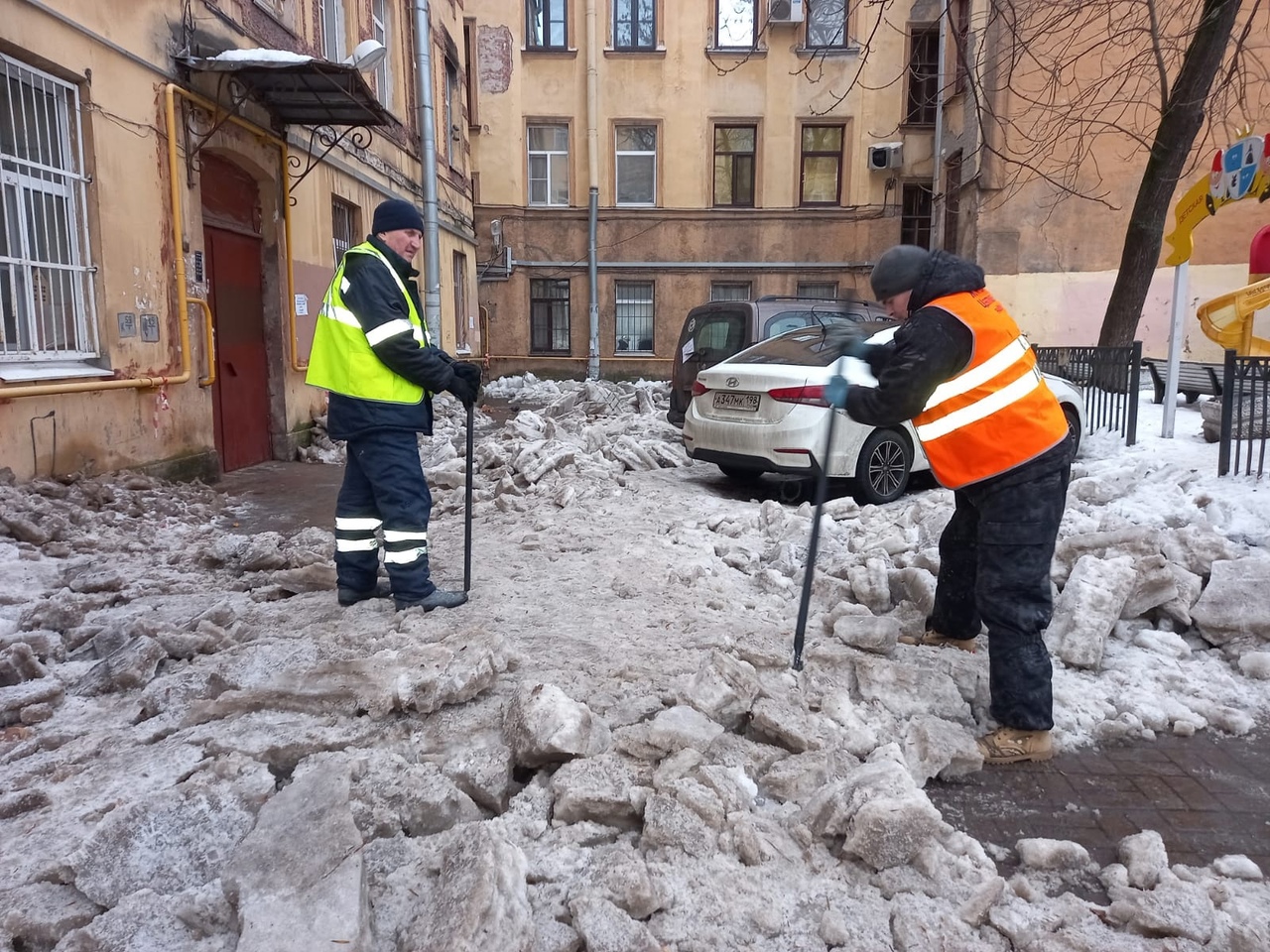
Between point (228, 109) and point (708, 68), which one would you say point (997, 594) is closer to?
point (228, 109)

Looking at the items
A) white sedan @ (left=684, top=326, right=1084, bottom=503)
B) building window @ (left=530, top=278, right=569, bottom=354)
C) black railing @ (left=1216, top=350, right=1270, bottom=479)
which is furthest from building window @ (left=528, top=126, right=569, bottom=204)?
black railing @ (left=1216, top=350, right=1270, bottom=479)

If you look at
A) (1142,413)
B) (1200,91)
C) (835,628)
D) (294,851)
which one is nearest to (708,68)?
(1200,91)

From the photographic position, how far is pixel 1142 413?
8727 mm

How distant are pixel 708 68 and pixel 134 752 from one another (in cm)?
2223

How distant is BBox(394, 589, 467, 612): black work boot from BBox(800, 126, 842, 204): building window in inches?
796

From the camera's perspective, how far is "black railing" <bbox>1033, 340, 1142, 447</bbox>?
761cm

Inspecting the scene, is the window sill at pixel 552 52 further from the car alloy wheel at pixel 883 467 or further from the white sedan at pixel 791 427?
the car alloy wheel at pixel 883 467

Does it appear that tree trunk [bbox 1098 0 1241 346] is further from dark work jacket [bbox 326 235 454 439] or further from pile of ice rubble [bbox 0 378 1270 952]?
dark work jacket [bbox 326 235 454 439]

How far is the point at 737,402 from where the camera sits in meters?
7.60

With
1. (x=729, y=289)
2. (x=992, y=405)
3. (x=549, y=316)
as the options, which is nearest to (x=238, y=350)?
(x=992, y=405)

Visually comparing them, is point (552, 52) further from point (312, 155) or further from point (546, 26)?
point (312, 155)

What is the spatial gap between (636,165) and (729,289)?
4.05m

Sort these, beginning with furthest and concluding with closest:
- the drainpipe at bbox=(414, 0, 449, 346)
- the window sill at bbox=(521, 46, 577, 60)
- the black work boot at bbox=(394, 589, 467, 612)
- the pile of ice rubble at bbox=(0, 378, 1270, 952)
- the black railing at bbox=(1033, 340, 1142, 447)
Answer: the window sill at bbox=(521, 46, 577, 60)
the drainpipe at bbox=(414, 0, 449, 346)
the black railing at bbox=(1033, 340, 1142, 447)
the black work boot at bbox=(394, 589, 467, 612)
the pile of ice rubble at bbox=(0, 378, 1270, 952)

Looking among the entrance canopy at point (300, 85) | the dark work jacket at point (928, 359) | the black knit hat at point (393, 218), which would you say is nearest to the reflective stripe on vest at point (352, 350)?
the black knit hat at point (393, 218)
